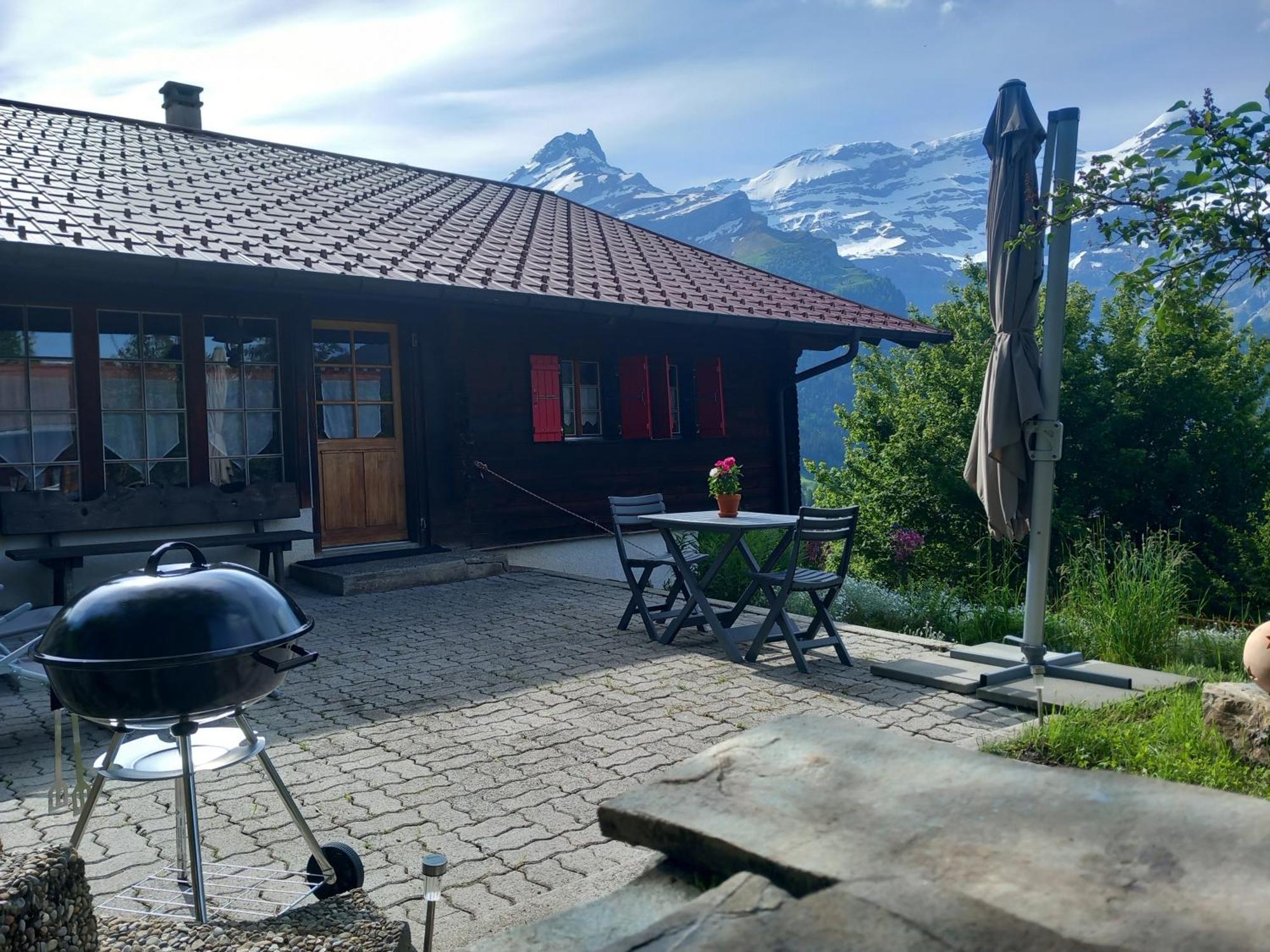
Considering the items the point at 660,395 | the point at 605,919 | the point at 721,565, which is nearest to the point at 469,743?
the point at 721,565

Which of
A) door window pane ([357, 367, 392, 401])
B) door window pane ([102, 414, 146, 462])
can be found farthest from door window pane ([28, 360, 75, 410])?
door window pane ([357, 367, 392, 401])

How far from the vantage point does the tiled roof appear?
7891 millimetres

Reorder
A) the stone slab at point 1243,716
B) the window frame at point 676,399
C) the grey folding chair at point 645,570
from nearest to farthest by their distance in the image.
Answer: the stone slab at point 1243,716, the grey folding chair at point 645,570, the window frame at point 676,399

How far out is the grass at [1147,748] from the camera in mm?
3541

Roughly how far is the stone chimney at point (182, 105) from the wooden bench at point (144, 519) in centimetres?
698

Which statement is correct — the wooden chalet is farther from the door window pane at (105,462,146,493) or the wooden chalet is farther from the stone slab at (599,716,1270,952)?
the stone slab at (599,716,1270,952)

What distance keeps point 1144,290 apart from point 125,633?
3574 mm

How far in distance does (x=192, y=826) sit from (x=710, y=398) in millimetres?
9641

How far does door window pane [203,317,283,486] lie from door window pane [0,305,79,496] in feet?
3.41

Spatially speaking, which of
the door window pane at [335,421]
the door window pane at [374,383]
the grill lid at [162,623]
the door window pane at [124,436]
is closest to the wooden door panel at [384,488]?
the door window pane at [335,421]

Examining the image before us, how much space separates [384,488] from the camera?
978cm

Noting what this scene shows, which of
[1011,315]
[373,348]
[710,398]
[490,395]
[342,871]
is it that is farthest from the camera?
[710,398]

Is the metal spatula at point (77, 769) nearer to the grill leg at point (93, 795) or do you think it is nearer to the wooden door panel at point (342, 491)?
the grill leg at point (93, 795)

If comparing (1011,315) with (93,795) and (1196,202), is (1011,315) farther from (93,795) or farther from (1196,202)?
(93,795)
